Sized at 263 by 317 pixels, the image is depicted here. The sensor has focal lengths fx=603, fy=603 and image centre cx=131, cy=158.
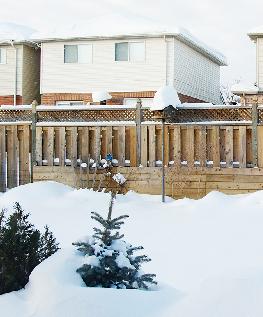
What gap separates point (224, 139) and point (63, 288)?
→ 8.31 metres

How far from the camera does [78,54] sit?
27469mm

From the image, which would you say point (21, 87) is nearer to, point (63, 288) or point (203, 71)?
point (203, 71)

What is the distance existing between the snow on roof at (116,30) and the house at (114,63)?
0.14 feet

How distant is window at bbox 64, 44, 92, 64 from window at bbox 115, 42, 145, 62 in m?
1.32

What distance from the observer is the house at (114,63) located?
26.4 meters

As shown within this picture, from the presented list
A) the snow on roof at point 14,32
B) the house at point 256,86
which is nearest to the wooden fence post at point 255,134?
the house at point 256,86

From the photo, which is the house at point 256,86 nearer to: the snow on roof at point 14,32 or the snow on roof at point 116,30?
the snow on roof at point 116,30

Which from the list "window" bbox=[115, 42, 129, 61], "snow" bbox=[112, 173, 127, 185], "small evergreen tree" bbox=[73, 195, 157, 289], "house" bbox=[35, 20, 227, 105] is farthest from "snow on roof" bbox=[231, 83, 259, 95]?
"small evergreen tree" bbox=[73, 195, 157, 289]

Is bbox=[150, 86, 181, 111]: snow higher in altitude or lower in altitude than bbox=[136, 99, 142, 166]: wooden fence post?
higher

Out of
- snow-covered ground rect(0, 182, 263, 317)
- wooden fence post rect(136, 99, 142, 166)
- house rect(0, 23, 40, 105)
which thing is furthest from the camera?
house rect(0, 23, 40, 105)

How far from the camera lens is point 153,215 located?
10.9 meters

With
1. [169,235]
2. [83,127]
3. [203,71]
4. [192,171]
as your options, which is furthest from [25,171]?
[203,71]

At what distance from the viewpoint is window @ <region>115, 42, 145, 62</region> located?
26.7 m

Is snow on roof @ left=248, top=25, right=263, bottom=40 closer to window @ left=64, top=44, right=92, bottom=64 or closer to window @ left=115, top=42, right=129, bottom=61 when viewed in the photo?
window @ left=115, top=42, right=129, bottom=61
